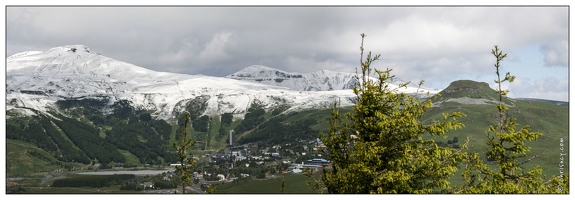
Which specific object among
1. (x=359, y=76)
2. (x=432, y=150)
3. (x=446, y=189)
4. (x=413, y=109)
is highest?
(x=359, y=76)

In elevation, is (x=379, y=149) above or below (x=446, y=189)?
above

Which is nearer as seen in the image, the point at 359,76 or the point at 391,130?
the point at 391,130

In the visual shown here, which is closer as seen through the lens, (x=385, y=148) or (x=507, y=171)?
(x=385, y=148)

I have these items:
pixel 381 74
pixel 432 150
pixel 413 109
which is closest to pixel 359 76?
pixel 381 74

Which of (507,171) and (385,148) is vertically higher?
(385,148)
